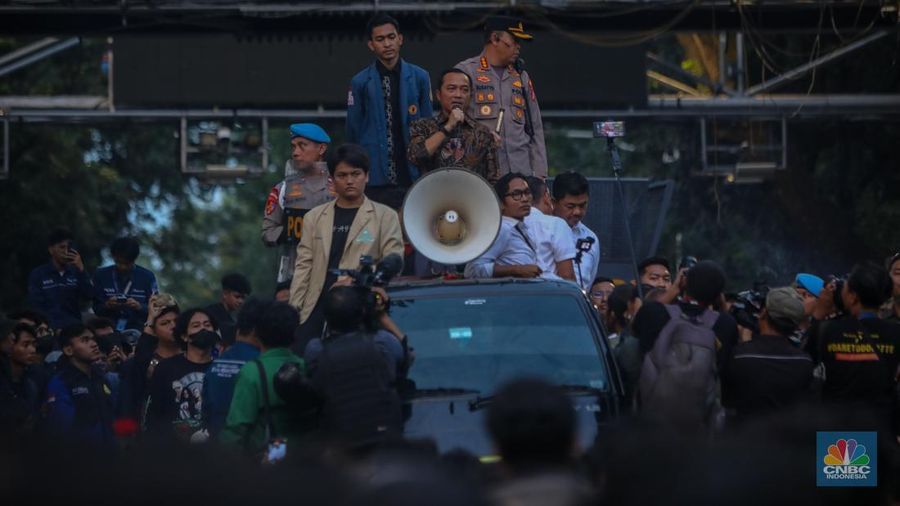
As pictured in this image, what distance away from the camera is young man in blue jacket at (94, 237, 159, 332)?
13.2 m

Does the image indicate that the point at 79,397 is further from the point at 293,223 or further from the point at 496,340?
the point at 496,340

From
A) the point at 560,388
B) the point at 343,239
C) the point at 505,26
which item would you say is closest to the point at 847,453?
the point at 560,388

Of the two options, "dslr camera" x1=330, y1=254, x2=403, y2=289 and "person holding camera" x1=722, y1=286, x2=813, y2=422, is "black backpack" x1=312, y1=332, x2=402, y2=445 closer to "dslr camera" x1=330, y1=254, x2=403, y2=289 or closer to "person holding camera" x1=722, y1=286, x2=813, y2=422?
"dslr camera" x1=330, y1=254, x2=403, y2=289

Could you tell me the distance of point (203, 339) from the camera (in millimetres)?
10156

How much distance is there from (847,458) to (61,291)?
932 centimetres

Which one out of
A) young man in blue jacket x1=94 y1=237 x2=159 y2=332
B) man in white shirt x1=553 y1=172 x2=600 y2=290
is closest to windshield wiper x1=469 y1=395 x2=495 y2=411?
man in white shirt x1=553 y1=172 x2=600 y2=290

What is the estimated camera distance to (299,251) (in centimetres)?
940

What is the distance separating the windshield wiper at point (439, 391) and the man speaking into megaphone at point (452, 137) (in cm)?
270

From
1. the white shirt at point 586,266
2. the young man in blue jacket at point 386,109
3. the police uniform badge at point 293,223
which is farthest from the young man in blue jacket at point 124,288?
the white shirt at point 586,266

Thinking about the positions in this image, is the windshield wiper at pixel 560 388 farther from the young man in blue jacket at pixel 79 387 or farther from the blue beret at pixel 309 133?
the blue beret at pixel 309 133

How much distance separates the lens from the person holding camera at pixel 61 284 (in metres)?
13.6

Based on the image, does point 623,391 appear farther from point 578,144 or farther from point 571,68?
point 578,144

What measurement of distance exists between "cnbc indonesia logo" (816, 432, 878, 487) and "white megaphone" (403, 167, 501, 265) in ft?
12.1

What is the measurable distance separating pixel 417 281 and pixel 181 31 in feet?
31.3
